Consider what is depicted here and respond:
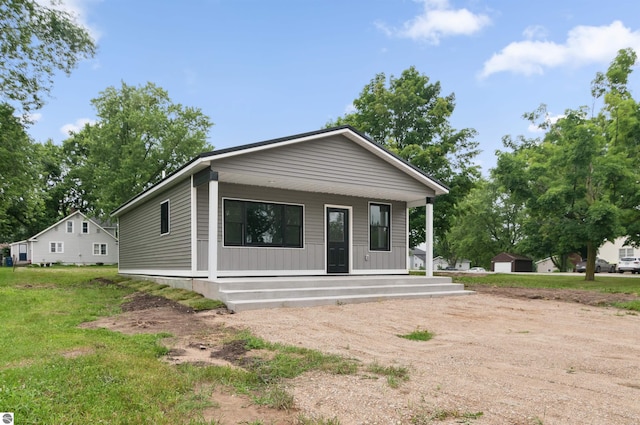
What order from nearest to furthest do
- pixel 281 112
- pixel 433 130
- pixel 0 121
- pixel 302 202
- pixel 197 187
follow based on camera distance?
pixel 197 187, pixel 302 202, pixel 0 121, pixel 433 130, pixel 281 112

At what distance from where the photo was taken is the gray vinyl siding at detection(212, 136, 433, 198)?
10.8 meters

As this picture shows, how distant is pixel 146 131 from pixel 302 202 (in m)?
27.4

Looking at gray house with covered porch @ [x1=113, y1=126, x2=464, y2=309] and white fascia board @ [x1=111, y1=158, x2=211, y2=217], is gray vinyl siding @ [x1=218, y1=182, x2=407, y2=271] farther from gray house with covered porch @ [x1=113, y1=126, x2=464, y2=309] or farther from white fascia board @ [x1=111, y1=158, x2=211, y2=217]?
white fascia board @ [x1=111, y1=158, x2=211, y2=217]

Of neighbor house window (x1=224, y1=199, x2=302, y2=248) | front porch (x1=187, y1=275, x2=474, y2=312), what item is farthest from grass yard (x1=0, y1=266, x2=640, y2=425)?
neighbor house window (x1=224, y1=199, x2=302, y2=248)

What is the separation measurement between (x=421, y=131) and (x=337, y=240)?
1162cm

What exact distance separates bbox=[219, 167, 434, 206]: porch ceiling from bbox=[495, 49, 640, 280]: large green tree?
306 inches

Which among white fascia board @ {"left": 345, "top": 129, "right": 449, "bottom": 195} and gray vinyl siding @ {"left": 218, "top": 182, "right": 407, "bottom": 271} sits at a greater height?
white fascia board @ {"left": 345, "top": 129, "right": 449, "bottom": 195}

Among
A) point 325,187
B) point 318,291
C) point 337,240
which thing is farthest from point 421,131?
point 318,291

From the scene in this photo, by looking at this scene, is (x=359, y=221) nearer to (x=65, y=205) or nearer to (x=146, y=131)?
(x=146, y=131)

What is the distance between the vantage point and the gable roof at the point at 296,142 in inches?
403

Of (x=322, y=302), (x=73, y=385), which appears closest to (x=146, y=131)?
(x=322, y=302)

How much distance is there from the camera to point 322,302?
9.55m

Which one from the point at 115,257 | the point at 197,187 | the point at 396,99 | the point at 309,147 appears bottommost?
the point at 115,257

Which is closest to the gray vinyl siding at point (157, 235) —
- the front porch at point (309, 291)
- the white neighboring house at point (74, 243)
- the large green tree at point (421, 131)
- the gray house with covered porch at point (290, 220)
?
the gray house with covered porch at point (290, 220)
